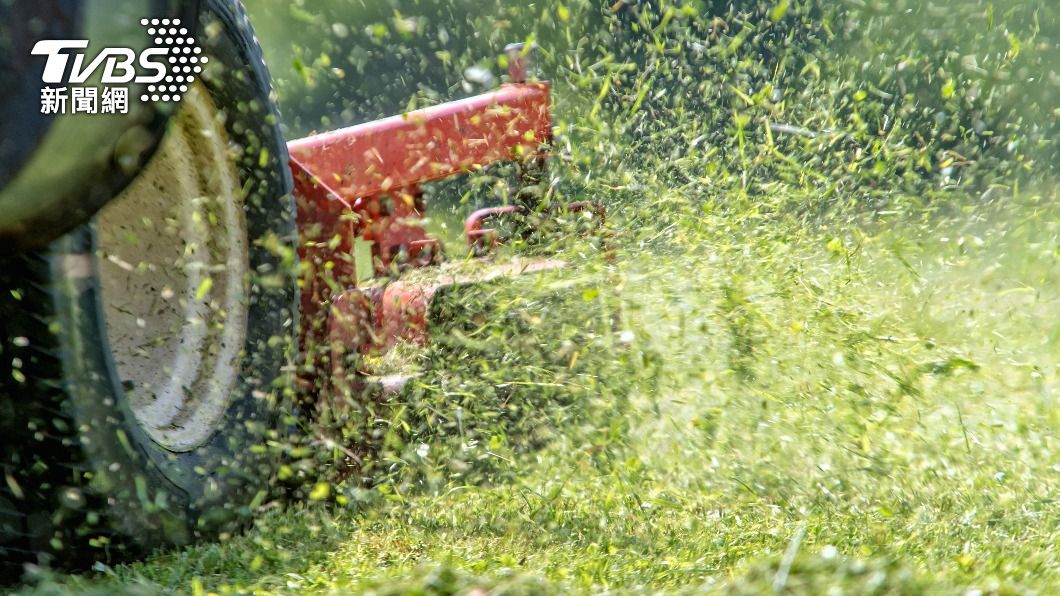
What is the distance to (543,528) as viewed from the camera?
2.47 metres

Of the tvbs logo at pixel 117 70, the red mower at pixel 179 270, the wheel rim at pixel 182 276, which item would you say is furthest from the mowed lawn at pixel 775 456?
the tvbs logo at pixel 117 70

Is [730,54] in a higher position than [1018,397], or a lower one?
higher

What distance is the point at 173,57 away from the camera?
2238 mm

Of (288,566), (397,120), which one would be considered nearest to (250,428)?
(288,566)

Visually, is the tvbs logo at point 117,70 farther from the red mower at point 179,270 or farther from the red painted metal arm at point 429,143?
the red painted metal arm at point 429,143

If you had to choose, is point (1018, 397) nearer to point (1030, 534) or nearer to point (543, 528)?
point (1030, 534)

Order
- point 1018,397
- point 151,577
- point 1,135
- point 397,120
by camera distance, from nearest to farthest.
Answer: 1. point 1,135
2. point 151,577
3. point 1018,397
4. point 397,120

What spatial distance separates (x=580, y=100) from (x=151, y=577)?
2237mm

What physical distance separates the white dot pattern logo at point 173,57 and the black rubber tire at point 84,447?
86 millimetres

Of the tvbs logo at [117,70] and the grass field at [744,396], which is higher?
the tvbs logo at [117,70]

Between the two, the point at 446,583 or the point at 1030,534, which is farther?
the point at 1030,534

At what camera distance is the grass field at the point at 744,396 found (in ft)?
6.90

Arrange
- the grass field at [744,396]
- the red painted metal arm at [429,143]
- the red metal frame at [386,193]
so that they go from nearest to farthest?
the grass field at [744,396] < the red metal frame at [386,193] < the red painted metal arm at [429,143]

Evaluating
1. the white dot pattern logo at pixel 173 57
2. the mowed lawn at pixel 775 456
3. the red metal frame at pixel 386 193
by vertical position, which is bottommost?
the mowed lawn at pixel 775 456
